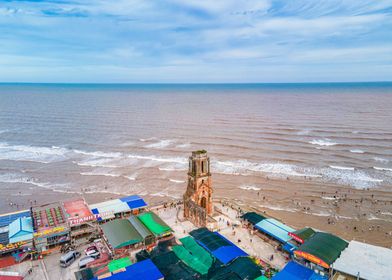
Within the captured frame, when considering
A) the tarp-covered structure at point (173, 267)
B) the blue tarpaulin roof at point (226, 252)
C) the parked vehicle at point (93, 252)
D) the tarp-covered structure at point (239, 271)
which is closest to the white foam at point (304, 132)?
the blue tarpaulin roof at point (226, 252)

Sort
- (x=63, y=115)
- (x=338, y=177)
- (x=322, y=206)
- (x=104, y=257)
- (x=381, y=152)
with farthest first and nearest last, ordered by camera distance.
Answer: (x=63, y=115) < (x=381, y=152) < (x=338, y=177) < (x=322, y=206) < (x=104, y=257)

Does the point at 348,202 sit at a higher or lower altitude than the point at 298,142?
lower

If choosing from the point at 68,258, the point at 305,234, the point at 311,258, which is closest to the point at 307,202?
the point at 305,234

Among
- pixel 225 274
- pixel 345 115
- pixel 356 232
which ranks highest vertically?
pixel 345 115

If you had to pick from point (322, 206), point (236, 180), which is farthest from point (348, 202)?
point (236, 180)

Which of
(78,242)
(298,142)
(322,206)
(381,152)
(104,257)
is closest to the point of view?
(104,257)

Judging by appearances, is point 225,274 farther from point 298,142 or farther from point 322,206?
point 298,142

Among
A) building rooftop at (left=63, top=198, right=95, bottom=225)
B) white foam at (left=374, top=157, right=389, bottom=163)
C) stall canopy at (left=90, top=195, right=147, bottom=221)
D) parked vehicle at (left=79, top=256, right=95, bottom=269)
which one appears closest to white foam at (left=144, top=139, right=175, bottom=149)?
stall canopy at (left=90, top=195, right=147, bottom=221)

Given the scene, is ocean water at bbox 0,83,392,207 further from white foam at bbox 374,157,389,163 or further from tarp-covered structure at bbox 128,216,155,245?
tarp-covered structure at bbox 128,216,155,245

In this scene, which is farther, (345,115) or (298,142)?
(345,115)
